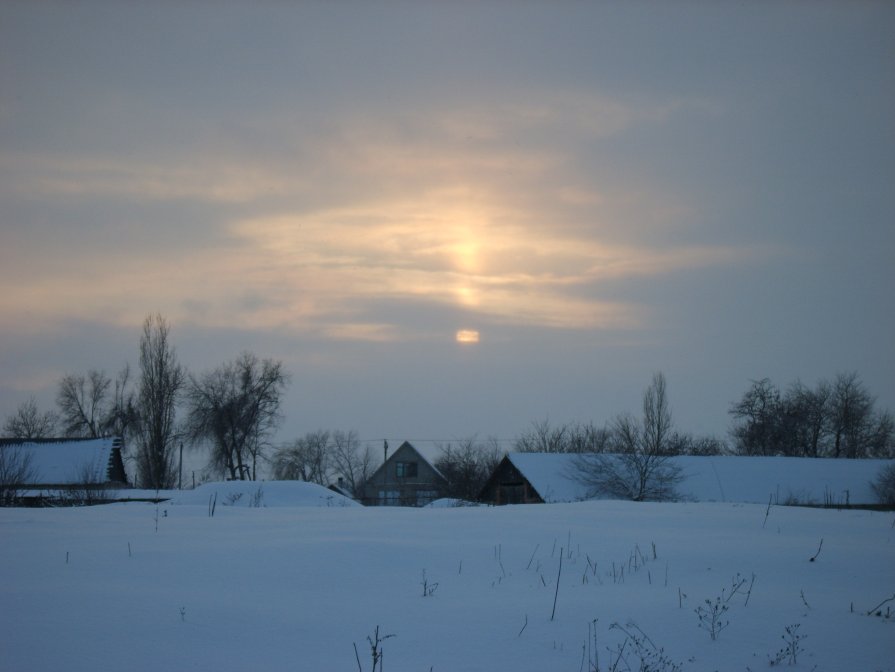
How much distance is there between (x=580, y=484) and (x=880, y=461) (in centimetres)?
1961

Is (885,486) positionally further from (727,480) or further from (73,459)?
(73,459)

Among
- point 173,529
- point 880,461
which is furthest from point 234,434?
point 173,529

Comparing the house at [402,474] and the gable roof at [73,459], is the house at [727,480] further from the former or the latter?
the house at [402,474]

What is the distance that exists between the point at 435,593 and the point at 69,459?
43113 mm

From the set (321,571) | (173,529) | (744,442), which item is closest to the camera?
(321,571)

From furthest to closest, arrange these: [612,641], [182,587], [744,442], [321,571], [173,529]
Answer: [744,442], [173,529], [321,571], [182,587], [612,641]

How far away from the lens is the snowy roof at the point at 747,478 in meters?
43.7

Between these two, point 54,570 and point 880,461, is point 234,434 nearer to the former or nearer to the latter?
point 880,461

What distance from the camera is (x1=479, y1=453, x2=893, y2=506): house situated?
143 ft

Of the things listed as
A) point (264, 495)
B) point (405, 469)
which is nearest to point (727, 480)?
point (264, 495)

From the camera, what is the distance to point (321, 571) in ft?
29.0

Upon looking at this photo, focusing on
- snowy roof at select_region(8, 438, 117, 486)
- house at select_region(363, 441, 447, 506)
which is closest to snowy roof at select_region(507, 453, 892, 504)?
snowy roof at select_region(8, 438, 117, 486)

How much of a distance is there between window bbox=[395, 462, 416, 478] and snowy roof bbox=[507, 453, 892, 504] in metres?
33.8

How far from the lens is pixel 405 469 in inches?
3113
